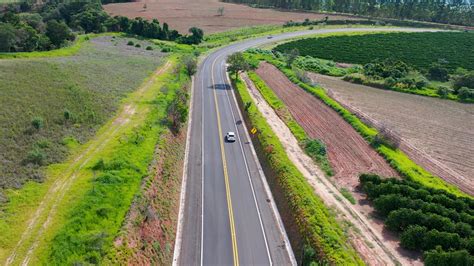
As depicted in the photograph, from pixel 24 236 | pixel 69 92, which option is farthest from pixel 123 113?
pixel 24 236

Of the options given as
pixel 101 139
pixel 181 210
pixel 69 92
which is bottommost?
pixel 181 210

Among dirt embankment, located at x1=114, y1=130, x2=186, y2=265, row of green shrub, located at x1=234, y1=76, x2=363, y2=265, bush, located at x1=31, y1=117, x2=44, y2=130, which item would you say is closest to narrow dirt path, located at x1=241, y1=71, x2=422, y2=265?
row of green shrub, located at x1=234, y1=76, x2=363, y2=265

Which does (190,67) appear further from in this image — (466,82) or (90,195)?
(466,82)

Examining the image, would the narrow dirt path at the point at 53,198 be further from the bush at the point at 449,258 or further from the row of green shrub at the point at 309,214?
the bush at the point at 449,258

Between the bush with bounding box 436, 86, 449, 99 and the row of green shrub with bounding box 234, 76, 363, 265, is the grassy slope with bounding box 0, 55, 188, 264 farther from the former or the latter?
the bush with bounding box 436, 86, 449, 99

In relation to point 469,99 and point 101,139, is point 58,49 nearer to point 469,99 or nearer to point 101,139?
point 101,139

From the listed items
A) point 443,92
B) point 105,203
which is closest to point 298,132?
point 105,203

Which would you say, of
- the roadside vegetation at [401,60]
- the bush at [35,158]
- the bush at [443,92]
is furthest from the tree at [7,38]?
the bush at [443,92]
